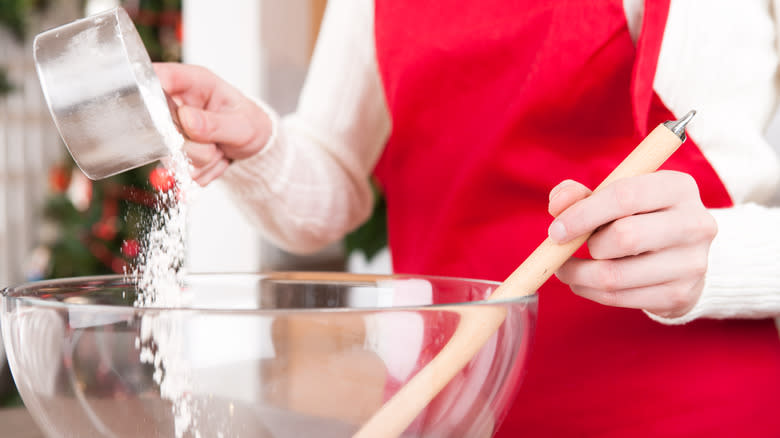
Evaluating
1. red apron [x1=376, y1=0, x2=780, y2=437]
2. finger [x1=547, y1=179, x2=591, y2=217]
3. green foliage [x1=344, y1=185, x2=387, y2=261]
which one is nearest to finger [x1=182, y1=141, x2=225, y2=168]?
red apron [x1=376, y1=0, x2=780, y2=437]

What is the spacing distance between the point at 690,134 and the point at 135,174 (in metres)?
2.29

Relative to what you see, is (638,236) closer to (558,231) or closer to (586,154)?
(558,231)

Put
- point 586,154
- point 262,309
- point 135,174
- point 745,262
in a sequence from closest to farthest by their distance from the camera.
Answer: point 262,309
point 745,262
point 586,154
point 135,174

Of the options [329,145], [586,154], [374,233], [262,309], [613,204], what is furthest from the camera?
[374,233]

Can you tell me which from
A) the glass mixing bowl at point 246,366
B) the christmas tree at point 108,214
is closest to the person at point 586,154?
the glass mixing bowl at point 246,366

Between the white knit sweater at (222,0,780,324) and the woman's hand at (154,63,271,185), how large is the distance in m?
0.05

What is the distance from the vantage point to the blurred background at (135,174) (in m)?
1.44

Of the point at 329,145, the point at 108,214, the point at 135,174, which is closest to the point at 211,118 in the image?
the point at 329,145

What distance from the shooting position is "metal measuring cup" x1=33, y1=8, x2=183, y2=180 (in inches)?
18.0

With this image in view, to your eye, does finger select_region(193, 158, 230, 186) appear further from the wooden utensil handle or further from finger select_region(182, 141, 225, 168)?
the wooden utensil handle

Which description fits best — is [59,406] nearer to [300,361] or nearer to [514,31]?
[300,361]

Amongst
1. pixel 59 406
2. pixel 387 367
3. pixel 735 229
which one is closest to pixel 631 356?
pixel 735 229

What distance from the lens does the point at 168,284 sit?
1.59ft

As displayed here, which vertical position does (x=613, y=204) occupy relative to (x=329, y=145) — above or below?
below
